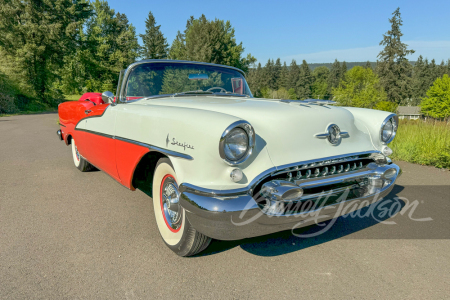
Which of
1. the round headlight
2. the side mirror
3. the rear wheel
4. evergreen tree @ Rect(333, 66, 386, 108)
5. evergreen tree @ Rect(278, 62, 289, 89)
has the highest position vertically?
evergreen tree @ Rect(278, 62, 289, 89)

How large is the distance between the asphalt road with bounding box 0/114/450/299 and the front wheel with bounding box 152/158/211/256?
4.0 inches

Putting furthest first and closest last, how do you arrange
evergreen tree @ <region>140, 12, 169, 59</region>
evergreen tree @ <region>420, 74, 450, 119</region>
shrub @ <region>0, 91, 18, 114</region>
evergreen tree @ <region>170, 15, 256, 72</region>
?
evergreen tree @ <region>420, 74, 450, 119</region>, evergreen tree @ <region>140, 12, 169, 59</region>, evergreen tree @ <region>170, 15, 256, 72</region>, shrub @ <region>0, 91, 18, 114</region>

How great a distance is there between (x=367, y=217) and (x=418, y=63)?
9605 centimetres

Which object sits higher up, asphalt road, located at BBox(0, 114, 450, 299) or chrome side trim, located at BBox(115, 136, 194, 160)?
chrome side trim, located at BBox(115, 136, 194, 160)

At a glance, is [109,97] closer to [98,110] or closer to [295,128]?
[98,110]

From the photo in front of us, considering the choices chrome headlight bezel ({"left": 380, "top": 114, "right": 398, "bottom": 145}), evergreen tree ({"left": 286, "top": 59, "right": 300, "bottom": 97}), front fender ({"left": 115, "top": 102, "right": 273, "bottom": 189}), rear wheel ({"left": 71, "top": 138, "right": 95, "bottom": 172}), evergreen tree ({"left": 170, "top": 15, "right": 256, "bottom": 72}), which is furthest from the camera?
evergreen tree ({"left": 286, "top": 59, "right": 300, "bottom": 97})

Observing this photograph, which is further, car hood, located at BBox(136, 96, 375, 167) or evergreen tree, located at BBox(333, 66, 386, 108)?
evergreen tree, located at BBox(333, 66, 386, 108)

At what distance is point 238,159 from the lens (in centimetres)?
207

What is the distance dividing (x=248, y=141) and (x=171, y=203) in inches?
33.9

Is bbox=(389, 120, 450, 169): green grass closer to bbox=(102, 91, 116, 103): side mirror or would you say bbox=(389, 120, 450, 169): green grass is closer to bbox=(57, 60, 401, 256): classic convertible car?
bbox=(57, 60, 401, 256): classic convertible car

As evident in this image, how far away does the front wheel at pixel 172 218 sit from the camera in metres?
2.30

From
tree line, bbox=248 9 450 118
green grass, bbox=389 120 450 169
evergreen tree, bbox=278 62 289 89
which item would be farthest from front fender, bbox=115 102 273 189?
evergreen tree, bbox=278 62 289 89

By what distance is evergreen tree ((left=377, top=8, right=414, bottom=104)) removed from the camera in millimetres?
49122

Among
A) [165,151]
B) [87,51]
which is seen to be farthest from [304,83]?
[165,151]
